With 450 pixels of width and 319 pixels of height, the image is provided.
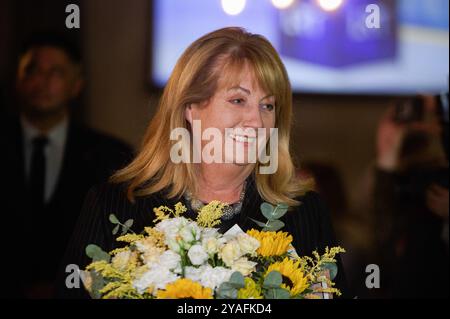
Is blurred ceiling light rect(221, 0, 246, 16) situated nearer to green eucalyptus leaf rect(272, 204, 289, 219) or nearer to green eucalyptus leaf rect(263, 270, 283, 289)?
green eucalyptus leaf rect(272, 204, 289, 219)

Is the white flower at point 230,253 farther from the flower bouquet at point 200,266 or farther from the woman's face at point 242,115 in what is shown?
the woman's face at point 242,115

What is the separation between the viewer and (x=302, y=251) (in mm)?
2225

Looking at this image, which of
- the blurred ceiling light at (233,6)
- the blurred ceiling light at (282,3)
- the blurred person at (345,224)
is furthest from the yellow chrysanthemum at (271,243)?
the blurred ceiling light at (282,3)

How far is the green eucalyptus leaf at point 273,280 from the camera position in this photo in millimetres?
1764

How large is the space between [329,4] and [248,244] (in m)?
3.78

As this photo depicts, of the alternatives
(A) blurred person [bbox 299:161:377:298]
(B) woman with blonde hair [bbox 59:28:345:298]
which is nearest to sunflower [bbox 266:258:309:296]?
(B) woman with blonde hair [bbox 59:28:345:298]

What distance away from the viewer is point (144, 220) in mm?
2182

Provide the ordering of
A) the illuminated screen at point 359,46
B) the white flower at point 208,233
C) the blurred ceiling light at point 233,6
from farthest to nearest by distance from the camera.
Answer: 1. the illuminated screen at point 359,46
2. the blurred ceiling light at point 233,6
3. the white flower at point 208,233

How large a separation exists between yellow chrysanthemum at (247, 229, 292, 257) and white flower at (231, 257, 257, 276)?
0.14 ft

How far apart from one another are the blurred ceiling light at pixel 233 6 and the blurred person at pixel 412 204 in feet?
3.07

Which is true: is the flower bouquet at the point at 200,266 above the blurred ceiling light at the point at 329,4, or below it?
below

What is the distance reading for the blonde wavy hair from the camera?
2195mm
